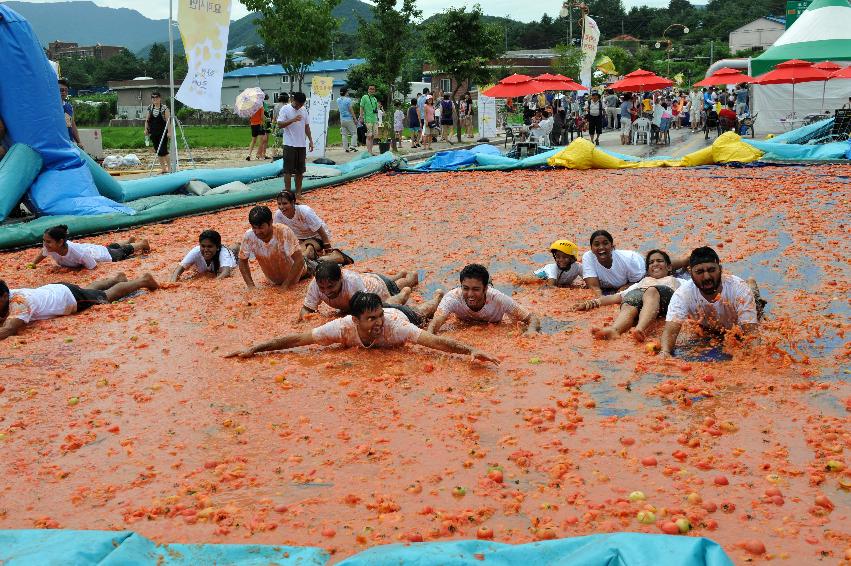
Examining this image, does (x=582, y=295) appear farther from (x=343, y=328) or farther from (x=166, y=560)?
(x=166, y=560)

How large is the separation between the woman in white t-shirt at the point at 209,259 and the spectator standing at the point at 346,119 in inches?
594

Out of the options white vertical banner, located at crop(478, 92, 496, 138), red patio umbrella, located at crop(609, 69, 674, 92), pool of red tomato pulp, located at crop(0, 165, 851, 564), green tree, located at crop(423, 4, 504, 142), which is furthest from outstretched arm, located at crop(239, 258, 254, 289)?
white vertical banner, located at crop(478, 92, 496, 138)

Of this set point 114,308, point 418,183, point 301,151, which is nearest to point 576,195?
point 418,183

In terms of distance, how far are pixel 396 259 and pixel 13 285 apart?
4.82 meters

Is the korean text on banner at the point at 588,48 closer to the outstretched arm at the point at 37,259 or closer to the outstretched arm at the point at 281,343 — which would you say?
the outstretched arm at the point at 37,259

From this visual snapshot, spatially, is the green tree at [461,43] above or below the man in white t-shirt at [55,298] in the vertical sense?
above

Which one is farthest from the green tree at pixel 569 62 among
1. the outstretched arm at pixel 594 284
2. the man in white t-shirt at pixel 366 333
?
the man in white t-shirt at pixel 366 333

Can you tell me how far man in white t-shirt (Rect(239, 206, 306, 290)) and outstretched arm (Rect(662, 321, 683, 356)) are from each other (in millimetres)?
4523

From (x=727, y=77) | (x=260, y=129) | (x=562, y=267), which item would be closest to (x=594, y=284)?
(x=562, y=267)

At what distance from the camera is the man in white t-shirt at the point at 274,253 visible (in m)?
9.73

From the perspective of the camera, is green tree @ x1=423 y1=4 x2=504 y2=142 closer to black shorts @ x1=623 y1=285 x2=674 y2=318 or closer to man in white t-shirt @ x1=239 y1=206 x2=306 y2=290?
man in white t-shirt @ x1=239 y1=206 x2=306 y2=290

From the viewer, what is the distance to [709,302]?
704 centimetres

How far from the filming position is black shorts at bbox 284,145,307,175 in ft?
52.3

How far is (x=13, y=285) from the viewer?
10625 millimetres
